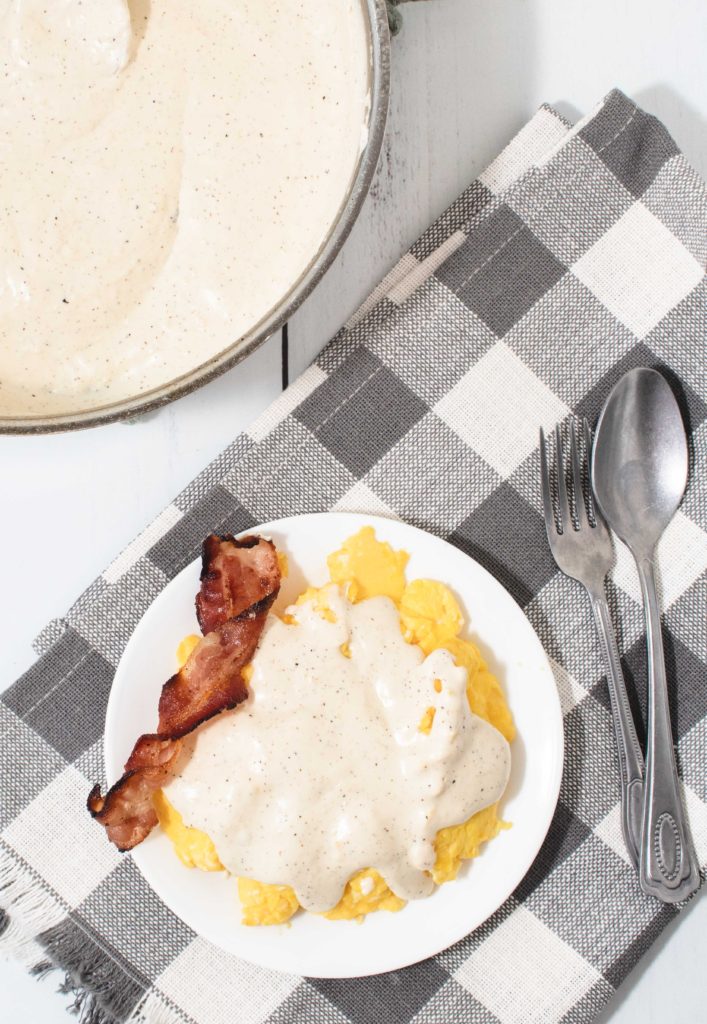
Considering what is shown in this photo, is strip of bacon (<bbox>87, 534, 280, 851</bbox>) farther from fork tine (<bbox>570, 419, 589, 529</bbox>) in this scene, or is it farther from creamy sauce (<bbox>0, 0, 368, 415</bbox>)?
fork tine (<bbox>570, 419, 589, 529</bbox>)

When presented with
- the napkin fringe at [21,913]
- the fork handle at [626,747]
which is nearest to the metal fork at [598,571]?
the fork handle at [626,747]

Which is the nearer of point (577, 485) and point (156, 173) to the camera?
point (156, 173)

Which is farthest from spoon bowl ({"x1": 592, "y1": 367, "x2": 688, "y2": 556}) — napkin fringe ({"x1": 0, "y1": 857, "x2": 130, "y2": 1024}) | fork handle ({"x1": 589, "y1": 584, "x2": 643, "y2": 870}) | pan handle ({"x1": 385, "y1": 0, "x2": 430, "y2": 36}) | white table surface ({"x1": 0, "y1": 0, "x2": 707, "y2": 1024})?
napkin fringe ({"x1": 0, "y1": 857, "x2": 130, "y2": 1024})

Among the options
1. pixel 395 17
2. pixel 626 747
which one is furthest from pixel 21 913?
pixel 395 17

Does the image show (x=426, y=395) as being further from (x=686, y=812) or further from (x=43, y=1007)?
(x=43, y=1007)

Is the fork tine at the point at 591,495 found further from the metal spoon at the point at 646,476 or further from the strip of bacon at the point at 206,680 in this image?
the strip of bacon at the point at 206,680

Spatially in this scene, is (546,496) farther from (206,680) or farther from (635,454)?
(206,680)

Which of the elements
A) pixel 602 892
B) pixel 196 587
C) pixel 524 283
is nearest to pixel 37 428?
pixel 196 587
